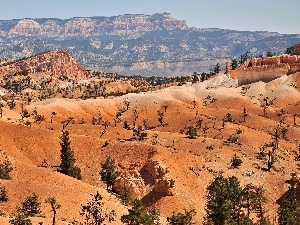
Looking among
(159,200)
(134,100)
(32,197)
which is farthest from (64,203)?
(134,100)

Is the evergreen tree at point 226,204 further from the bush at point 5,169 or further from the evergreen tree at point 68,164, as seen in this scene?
the bush at point 5,169

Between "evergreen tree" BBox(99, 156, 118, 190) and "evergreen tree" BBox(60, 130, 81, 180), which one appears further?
"evergreen tree" BBox(60, 130, 81, 180)

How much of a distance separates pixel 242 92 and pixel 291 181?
10164 cm

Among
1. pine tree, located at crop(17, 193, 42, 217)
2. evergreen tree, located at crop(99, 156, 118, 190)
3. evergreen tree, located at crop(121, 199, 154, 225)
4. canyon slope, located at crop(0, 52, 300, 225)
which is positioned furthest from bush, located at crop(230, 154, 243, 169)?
pine tree, located at crop(17, 193, 42, 217)

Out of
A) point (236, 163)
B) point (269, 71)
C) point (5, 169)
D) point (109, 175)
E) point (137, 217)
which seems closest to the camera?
point (137, 217)

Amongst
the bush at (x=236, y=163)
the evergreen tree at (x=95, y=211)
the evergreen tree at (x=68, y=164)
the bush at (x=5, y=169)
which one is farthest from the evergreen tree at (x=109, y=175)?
the bush at (x=236, y=163)

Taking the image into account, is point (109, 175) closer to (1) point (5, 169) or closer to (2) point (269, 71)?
(1) point (5, 169)

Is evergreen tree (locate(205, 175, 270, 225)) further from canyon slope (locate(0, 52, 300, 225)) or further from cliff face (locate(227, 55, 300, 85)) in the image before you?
cliff face (locate(227, 55, 300, 85))

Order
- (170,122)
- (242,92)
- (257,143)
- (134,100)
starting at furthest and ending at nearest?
(242,92), (134,100), (170,122), (257,143)

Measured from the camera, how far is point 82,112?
15650 cm

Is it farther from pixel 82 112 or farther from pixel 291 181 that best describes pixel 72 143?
pixel 82 112

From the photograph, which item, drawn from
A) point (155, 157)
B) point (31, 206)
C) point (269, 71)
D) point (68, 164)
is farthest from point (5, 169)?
point (269, 71)

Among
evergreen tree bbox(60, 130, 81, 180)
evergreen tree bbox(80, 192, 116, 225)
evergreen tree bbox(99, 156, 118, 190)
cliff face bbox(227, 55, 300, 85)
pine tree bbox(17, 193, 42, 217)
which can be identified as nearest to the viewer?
evergreen tree bbox(80, 192, 116, 225)

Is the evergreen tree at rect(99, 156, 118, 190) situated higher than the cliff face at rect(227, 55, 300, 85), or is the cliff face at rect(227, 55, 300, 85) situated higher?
the cliff face at rect(227, 55, 300, 85)
